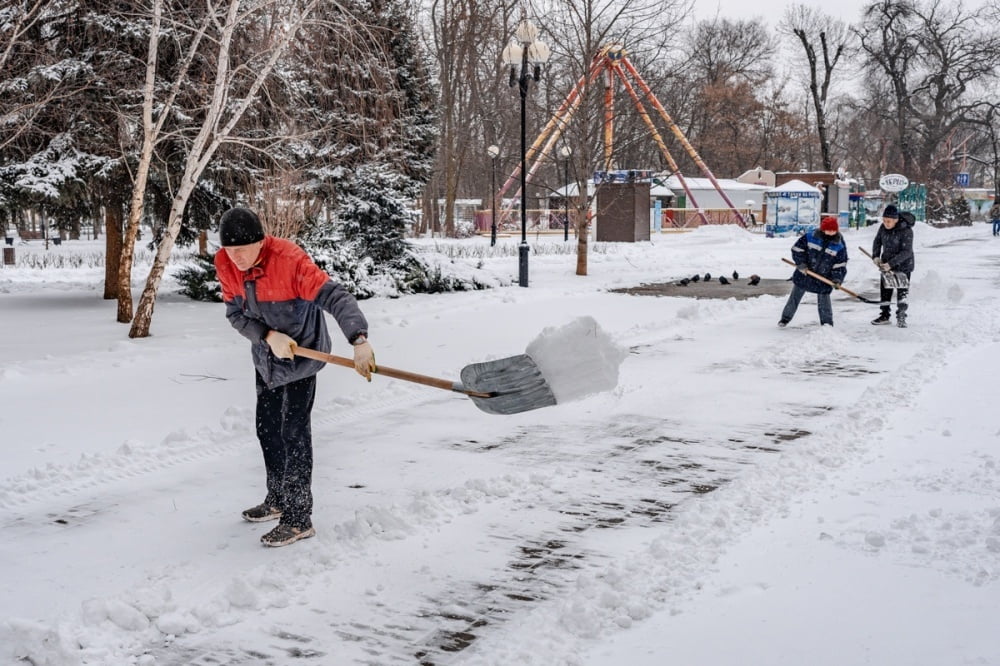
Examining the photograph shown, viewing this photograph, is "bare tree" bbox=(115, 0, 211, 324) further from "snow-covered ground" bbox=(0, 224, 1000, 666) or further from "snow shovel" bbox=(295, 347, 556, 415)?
"snow shovel" bbox=(295, 347, 556, 415)

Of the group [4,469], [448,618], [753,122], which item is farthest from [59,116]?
[753,122]

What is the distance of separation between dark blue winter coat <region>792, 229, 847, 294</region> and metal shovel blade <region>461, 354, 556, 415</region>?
790 cm

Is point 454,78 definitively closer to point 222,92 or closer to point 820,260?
point 820,260

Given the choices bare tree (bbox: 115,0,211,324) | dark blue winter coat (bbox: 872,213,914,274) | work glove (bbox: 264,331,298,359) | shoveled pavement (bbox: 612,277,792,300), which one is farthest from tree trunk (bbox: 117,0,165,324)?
dark blue winter coat (bbox: 872,213,914,274)

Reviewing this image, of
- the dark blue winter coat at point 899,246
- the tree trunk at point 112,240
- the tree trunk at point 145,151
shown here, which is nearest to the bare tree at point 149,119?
the tree trunk at point 145,151

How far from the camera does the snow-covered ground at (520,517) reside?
3.61 meters

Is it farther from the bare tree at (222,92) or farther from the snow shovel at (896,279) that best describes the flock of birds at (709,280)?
the bare tree at (222,92)

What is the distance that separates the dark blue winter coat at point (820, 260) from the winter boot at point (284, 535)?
367 inches

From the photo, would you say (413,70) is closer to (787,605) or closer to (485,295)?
(485,295)

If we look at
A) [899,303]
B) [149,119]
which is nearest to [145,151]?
[149,119]

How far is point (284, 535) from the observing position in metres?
4.59

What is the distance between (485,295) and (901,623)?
13.1 m

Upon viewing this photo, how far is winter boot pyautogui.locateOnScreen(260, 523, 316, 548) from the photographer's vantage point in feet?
15.0

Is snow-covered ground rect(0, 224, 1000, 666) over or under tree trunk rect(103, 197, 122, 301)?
under
